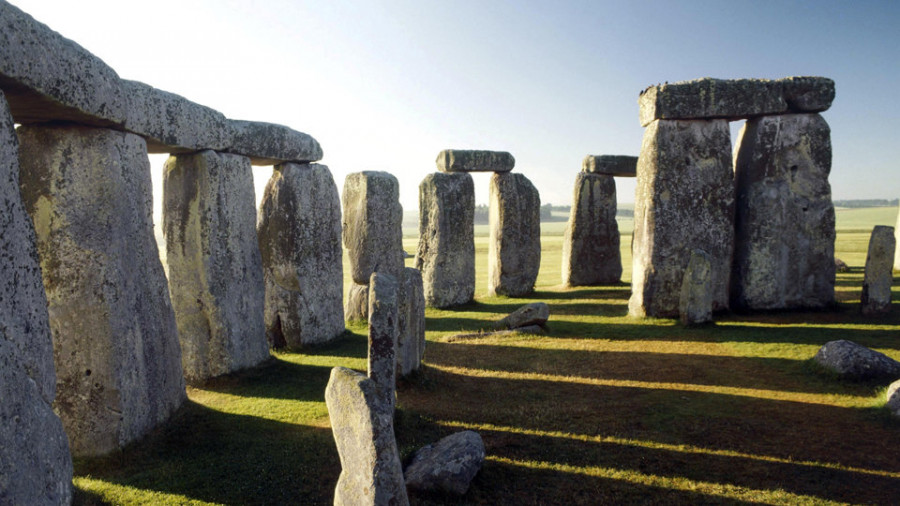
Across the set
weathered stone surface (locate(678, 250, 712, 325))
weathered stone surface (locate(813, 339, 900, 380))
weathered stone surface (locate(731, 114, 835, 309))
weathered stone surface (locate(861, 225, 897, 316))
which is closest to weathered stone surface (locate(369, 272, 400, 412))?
weathered stone surface (locate(813, 339, 900, 380))

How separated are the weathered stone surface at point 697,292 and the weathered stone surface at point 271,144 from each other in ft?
23.8

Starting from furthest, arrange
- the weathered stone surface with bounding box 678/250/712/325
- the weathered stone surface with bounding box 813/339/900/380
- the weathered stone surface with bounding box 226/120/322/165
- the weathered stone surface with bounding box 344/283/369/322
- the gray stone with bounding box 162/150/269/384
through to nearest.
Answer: the weathered stone surface with bounding box 344/283/369/322
the weathered stone surface with bounding box 678/250/712/325
the weathered stone surface with bounding box 226/120/322/165
the gray stone with bounding box 162/150/269/384
the weathered stone surface with bounding box 813/339/900/380

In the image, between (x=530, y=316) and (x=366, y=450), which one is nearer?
(x=366, y=450)

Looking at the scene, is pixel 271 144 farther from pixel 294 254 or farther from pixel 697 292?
pixel 697 292

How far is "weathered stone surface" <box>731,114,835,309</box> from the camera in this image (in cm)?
1161

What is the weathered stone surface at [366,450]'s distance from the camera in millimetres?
3846

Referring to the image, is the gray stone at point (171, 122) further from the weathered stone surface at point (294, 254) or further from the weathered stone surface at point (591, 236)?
the weathered stone surface at point (591, 236)

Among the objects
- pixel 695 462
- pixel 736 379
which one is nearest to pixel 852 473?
pixel 695 462

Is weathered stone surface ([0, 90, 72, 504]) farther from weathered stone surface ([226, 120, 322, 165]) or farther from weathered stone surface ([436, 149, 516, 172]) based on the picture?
weathered stone surface ([436, 149, 516, 172])

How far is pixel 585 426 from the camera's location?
6.46 meters

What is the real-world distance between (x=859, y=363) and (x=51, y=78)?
9.50 metres

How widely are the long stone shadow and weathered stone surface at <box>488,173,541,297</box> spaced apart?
1012 centimetres

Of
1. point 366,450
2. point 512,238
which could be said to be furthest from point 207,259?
point 512,238

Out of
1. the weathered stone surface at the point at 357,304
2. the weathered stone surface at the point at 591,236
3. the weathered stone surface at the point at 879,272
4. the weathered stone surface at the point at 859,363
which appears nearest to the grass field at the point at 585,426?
the weathered stone surface at the point at 859,363
